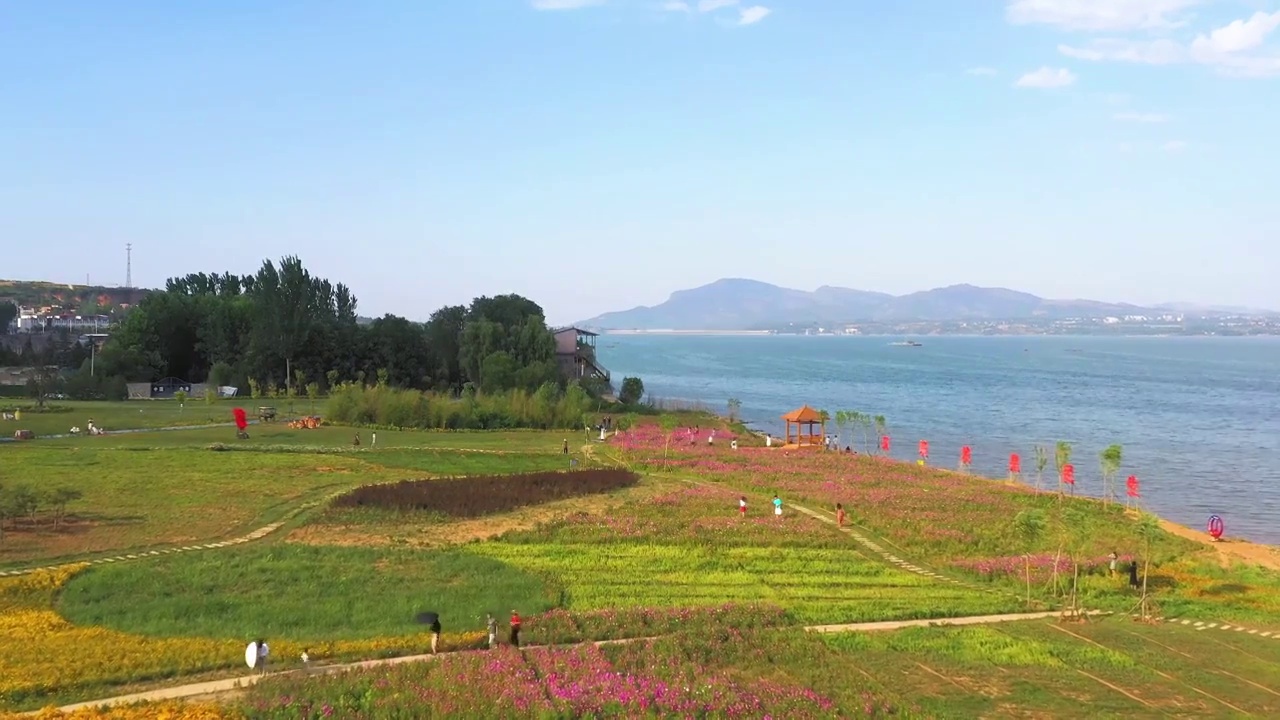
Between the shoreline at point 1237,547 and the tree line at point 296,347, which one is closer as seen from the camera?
the shoreline at point 1237,547

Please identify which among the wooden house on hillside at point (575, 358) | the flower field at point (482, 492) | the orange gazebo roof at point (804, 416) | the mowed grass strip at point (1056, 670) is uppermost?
the wooden house on hillside at point (575, 358)

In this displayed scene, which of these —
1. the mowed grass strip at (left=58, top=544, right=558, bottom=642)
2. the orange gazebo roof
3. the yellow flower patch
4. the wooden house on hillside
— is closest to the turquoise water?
the orange gazebo roof

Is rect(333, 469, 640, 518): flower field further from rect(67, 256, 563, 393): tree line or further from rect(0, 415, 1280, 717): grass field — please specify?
rect(67, 256, 563, 393): tree line

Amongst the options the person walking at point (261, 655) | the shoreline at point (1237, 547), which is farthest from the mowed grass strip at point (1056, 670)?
the shoreline at point (1237, 547)

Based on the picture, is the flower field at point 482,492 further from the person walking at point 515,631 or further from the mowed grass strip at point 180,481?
the person walking at point 515,631

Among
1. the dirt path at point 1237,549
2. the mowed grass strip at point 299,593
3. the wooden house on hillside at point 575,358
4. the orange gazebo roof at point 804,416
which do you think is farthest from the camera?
the wooden house on hillside at point 575,358

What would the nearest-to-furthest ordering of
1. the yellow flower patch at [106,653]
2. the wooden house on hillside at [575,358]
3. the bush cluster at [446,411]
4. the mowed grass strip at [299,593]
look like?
1. the yellow flower patch at [106,653]
2. the mowed grass strip at [299,593]
3. the bush cluster at [446,411]
4. the wooden house on hillside at [575,358]

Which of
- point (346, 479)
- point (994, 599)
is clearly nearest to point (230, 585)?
point (346, 479)
